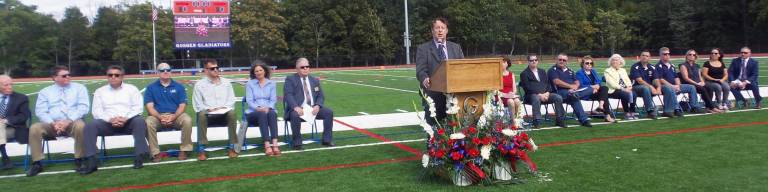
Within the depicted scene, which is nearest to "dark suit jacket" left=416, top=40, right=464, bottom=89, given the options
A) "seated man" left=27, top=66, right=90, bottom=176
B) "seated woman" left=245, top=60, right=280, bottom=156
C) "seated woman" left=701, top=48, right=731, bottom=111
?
"seated woman" left=245, top=60, right=280, bottom=156

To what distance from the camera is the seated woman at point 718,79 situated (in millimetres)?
10719

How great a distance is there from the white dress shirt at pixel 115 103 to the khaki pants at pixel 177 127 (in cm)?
23

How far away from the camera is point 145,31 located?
5631cm

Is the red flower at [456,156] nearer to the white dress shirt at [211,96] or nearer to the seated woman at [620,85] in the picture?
the white dress shirt at [211,96]

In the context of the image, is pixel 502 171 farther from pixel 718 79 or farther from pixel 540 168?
pixel 718 79

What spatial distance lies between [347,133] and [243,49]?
173 feet

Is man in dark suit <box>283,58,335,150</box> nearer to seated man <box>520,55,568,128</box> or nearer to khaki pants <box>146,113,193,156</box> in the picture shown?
khaki pants <box>146,113,193,156</box>

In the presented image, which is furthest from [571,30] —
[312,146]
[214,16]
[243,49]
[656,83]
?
[312,146]

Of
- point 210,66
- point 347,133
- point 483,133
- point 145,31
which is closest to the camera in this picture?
point 483,133

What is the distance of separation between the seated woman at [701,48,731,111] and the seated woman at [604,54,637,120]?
200 cm

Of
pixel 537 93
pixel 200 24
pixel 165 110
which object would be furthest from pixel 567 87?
pixel 200 24

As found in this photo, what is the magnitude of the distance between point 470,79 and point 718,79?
7.88 m

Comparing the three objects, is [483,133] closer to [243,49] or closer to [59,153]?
[59,153]

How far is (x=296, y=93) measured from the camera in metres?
8.16
